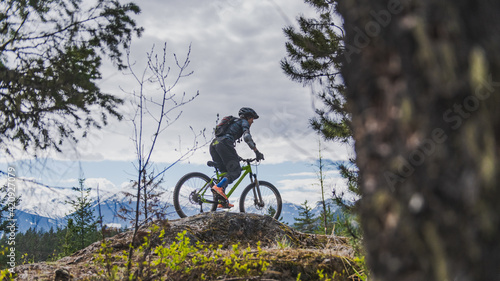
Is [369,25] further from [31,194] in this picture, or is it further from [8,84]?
[8,84]

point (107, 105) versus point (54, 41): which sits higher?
point (54, 41)

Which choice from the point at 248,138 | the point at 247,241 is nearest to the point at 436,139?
the point at 247,241

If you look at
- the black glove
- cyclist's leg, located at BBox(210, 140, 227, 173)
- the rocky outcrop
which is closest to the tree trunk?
the rocky outcrop

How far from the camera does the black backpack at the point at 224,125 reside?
7.26 m

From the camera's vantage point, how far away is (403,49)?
44.0 inches

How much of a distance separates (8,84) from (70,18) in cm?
176

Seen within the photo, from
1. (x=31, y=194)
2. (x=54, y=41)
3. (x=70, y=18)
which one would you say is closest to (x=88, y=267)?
(x=31, y=194)

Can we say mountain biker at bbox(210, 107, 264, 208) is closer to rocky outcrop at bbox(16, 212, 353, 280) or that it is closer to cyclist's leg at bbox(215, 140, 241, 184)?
cyclist's leg at bbox(215, 140, 241, 184)

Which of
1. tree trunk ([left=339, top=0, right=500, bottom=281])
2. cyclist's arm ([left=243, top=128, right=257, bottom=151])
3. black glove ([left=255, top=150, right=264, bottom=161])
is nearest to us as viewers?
tree trunk ([left=339, top=0, right=500, bottom=281])

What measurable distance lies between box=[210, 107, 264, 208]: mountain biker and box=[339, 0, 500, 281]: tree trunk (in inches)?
238

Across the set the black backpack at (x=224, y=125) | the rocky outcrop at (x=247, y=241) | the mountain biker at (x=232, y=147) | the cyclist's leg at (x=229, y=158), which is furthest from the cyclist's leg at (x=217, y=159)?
the rocky outcrop at (x=247, y=241)

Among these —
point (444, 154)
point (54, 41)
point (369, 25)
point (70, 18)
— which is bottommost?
point (444, 154)

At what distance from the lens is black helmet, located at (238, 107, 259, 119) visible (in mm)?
7449

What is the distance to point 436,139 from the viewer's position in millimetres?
1072
